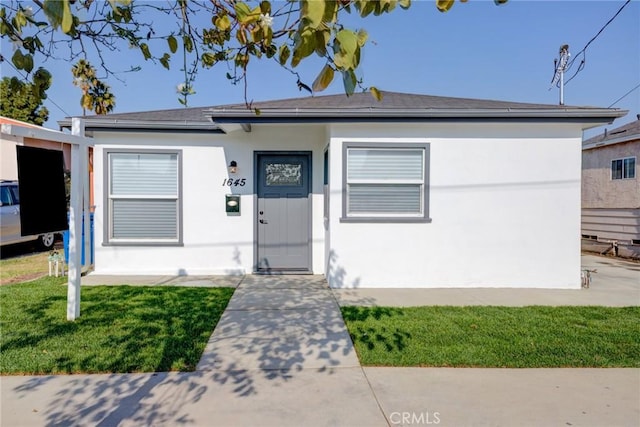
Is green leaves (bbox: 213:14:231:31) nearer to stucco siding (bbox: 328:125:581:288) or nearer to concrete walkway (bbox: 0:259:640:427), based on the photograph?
concrete walkway (bbox: 0:259:640:427)

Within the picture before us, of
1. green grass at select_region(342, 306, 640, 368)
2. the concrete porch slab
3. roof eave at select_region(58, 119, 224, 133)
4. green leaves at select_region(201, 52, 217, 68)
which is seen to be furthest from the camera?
roof eave at select_region(58, 119, 224, 133)

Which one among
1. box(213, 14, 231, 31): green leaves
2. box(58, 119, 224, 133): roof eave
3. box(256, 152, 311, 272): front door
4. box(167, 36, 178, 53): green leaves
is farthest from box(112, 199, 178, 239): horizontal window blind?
box(213, 14, 231, 31): green leaves

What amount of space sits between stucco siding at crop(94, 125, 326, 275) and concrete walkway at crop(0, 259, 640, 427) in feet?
12.8

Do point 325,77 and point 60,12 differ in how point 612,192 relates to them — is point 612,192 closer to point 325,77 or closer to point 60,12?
point 325,77

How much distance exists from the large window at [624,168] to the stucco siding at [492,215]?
6.36m

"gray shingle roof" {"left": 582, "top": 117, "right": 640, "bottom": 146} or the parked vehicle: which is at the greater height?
"gray shingle roof" {"left": 582, "top": 117, "right": 640, "bottom": 146}

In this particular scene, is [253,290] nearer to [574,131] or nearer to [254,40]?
[254,40]

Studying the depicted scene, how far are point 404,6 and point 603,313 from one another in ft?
18.1

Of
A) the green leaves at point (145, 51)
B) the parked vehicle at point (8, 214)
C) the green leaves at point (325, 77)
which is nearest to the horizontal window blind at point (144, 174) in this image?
the parked vehicle at point (8, 214)

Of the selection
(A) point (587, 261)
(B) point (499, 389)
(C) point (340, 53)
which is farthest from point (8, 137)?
(A) point (587, 261)

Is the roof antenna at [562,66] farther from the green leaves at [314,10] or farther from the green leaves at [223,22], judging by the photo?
the green leaves at [314,10]

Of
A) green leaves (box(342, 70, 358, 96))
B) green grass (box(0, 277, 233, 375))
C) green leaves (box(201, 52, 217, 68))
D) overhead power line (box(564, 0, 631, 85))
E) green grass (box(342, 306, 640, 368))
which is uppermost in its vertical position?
overhead power line (box(564, 0, 631, 85))

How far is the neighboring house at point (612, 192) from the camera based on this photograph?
36.0ft

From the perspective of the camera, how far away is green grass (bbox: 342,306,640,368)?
366 centimetres
